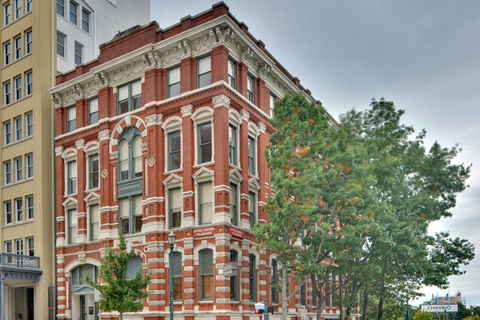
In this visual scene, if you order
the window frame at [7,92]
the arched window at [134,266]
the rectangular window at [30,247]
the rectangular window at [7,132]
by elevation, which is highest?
the window frame at [7,92]

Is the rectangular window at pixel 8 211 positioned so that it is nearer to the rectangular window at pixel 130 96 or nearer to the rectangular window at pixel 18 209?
the rectangular window at pixel 18 209

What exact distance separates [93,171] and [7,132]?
11.8 m

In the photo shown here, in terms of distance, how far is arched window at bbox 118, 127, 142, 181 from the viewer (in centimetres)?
3488

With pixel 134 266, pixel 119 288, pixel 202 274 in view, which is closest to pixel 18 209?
pixel 134 266

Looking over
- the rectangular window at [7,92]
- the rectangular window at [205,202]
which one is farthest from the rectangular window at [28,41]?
the rectangular window at [205,202]

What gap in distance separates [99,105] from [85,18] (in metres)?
14.1

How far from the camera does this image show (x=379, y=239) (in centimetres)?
3114

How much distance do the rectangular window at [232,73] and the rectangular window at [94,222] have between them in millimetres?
12698

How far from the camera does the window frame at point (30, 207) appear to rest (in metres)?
41.3

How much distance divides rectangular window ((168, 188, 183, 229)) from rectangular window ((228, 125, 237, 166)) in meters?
3.69

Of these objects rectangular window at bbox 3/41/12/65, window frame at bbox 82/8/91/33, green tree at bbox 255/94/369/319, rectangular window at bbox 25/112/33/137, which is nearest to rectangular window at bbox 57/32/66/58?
window frame at bbox 82/8/91/33

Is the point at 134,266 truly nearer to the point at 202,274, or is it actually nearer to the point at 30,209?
the point at 202,274

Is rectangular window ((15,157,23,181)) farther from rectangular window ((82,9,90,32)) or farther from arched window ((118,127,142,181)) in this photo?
rectangular window ((82,9,90,32))

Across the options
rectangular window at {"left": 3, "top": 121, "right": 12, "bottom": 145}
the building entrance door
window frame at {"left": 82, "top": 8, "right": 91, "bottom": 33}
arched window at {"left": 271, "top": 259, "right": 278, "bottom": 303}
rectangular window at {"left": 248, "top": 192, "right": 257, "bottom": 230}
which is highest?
window frame at {"left": 82, "top": 8, "right": 91, "bottom": 33}
